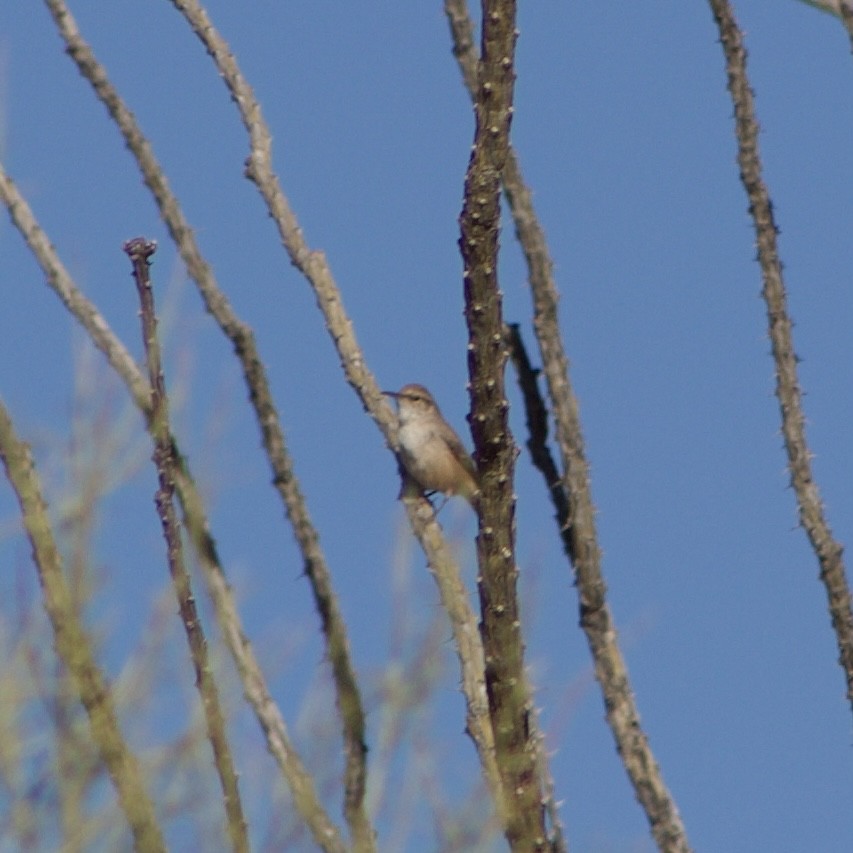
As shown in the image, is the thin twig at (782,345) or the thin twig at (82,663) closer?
the thin twig at (82,663)

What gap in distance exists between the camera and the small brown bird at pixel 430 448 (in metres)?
7.04

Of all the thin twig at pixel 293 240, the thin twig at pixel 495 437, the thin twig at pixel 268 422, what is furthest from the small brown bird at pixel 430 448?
the thin twig at pixel 495 437

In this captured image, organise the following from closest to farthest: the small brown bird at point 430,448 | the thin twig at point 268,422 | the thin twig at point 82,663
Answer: the thin twig at point 82,663, the thin twig at point 268,422, the small brown bird at point 430,448

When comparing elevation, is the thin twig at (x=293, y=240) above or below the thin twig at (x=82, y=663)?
above

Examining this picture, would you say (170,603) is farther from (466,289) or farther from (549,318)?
(549,318)

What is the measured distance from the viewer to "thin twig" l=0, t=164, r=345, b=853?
13.0ft

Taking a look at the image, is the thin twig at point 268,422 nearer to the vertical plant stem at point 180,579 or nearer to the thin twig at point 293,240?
the thin twig at point 293,240

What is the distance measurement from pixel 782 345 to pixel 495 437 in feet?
7.08

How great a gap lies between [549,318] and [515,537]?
8.07 ft

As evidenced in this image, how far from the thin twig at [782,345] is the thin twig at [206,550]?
1.65 m

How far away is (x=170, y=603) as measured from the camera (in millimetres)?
3248

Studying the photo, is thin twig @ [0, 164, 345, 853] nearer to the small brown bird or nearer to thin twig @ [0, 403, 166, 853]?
thin twig @ [0, 403, 166, 853]

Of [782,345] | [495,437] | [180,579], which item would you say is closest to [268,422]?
[782,345]

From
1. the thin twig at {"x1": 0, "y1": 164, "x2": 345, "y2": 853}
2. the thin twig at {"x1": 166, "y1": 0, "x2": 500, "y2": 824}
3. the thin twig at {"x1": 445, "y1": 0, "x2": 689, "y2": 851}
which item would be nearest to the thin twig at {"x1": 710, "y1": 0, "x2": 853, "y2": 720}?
the thin twig at {"x1": 445, "y1": 0, "x2": 689, "y2": 851}
